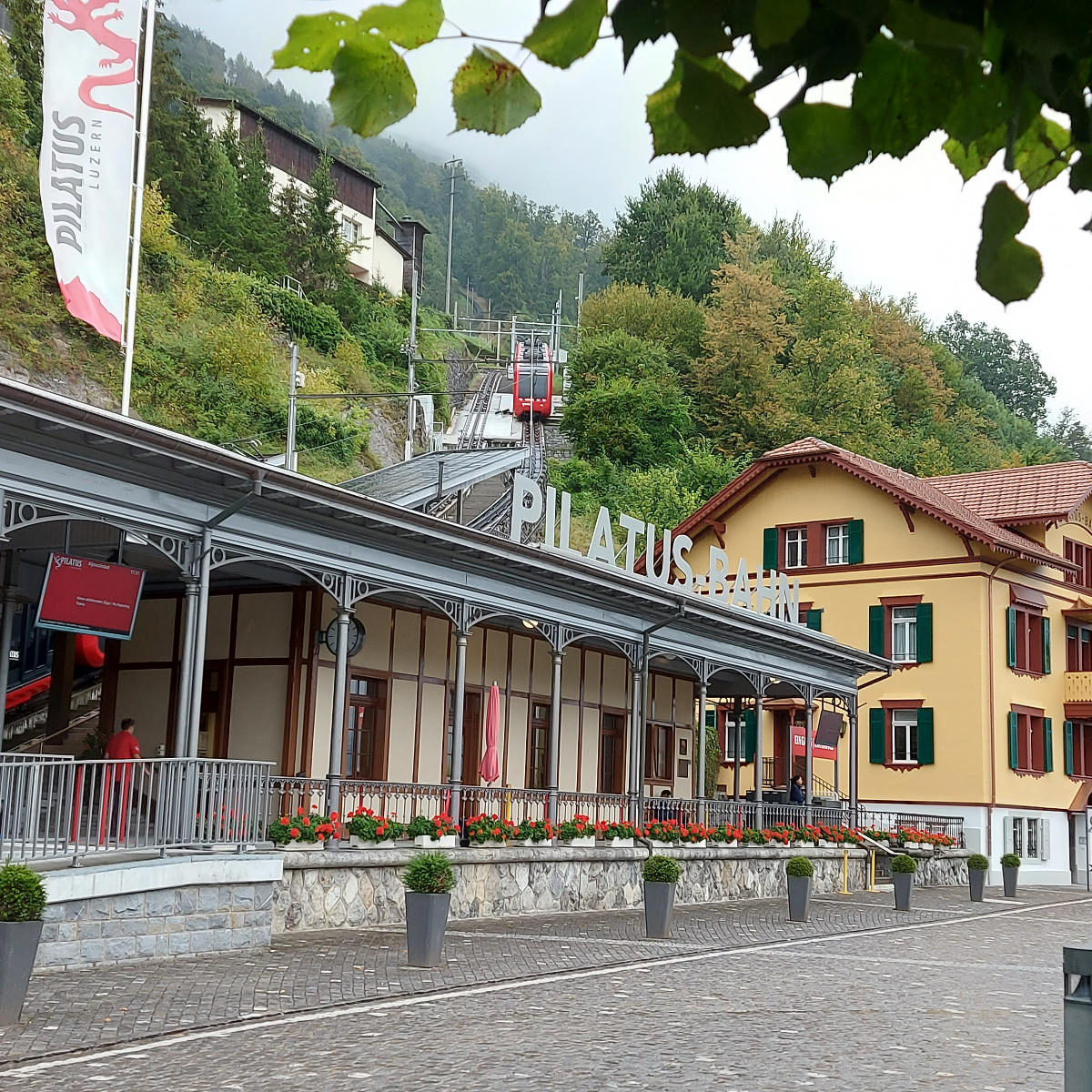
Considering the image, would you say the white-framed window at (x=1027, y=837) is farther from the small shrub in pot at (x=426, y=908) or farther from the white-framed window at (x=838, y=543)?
the small shrub in pot at (x=426, y=908)

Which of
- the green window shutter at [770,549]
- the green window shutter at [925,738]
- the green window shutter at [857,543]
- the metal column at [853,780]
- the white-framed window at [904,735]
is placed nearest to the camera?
the metal column at [853,780]

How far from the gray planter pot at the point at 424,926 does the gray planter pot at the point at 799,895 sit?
8.55 m

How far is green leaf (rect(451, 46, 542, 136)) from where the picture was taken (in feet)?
7.26

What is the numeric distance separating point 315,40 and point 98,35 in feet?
62.6

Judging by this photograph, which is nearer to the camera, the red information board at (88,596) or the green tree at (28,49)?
the red information board at (88,596)

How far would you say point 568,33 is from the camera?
202 cm

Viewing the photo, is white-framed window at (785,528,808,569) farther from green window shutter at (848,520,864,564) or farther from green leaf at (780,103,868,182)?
green leaf at (780,103,868,182)

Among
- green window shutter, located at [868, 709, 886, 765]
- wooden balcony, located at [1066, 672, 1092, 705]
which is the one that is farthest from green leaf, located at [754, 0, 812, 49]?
wooden balcony, located at [1066, 672, 1092, 705]

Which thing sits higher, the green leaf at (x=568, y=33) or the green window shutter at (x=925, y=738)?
the green window shutter at (x=925, y=738)

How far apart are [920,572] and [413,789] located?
2288cm

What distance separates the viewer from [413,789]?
20.0 meters

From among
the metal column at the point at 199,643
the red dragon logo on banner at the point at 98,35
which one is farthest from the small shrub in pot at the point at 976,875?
the red dragon logo on banner at the point at 98,35

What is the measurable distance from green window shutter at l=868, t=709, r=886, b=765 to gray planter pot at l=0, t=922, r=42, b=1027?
31744 millimetres

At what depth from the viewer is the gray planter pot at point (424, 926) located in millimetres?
14164
